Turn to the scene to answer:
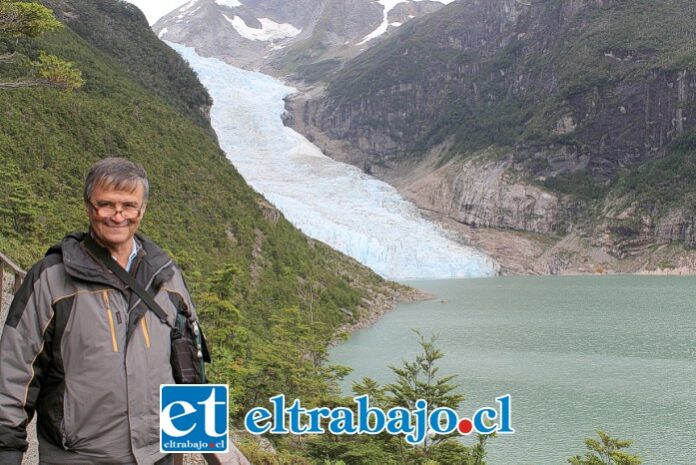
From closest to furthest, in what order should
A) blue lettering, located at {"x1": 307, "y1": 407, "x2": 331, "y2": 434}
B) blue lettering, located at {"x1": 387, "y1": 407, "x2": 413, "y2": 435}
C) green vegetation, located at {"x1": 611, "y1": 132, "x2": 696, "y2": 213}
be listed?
blue lettering, located at {"x1": 387, "y1": 407, "x2": 413, "y2": 435}
blue lettering, located at {"x1": 307, "y1": 407, "x2": 331, "y2": 434}
green vegetation, located at {"x1": 611, "y1": 132, "x2": 696, "y2": 213}

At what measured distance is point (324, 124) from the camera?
12294 centimetres

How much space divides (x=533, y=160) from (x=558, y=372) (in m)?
79.2

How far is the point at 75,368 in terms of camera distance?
2.17 metres

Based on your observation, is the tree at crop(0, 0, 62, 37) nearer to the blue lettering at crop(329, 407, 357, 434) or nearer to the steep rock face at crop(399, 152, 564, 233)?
the blue lettering at crop(329, 407, 357, 434)

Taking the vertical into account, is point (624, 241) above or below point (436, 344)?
above

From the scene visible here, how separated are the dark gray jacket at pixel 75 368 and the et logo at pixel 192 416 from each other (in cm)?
7

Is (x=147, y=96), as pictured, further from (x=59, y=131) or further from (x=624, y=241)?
(x=624, y=241)

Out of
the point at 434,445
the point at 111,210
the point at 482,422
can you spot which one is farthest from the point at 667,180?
the point at 111,210

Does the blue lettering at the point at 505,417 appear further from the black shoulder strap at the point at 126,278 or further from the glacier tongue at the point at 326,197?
the glacier tongue at the point at 326,197

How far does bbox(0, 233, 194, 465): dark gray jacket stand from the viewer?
83.6 inches

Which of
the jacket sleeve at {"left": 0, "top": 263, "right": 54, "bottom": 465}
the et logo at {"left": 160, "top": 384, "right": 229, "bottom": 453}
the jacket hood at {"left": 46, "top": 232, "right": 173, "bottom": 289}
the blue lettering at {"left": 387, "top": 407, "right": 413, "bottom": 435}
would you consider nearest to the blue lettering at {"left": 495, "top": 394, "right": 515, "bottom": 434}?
the blue lettering at {"left": 387, "top": 407, "right": 413, "bottom": 435}

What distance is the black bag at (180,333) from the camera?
7.49ft

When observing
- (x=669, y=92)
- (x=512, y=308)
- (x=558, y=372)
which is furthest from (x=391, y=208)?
(x=558, y=372)

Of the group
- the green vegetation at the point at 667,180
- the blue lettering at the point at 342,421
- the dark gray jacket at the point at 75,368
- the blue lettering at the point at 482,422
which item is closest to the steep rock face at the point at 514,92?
the green vegetation at the point at 667,180
